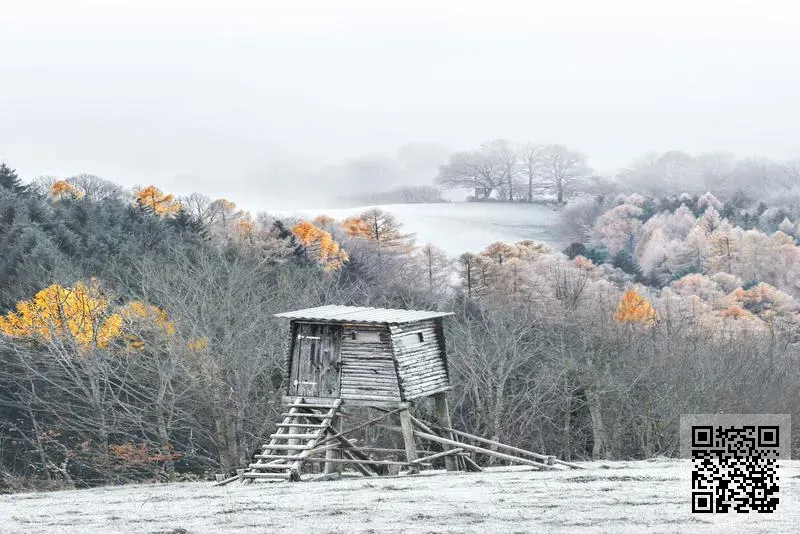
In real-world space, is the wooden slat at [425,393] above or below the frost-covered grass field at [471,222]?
below

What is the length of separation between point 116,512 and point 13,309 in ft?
96.9

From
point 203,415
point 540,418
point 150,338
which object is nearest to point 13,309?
point 150,338

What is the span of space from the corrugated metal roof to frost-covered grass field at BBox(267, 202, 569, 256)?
2875 inches

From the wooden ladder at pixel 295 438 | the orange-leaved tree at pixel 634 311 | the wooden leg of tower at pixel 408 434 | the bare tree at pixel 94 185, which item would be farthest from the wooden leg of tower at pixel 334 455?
the bare tree at pixel 94 185

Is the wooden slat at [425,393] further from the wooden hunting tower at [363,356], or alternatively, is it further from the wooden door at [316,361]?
the wooden door at [316,361]

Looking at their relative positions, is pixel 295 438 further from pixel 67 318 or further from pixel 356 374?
pixel 67 318

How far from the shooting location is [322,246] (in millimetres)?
81125

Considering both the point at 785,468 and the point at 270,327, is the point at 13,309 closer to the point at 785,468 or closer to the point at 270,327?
the point at 270,327

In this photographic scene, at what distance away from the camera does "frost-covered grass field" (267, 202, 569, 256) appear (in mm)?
104750

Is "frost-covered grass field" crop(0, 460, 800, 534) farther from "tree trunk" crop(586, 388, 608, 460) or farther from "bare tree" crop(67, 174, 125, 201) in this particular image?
"bare tree" crop(67, 174, 125, 201)

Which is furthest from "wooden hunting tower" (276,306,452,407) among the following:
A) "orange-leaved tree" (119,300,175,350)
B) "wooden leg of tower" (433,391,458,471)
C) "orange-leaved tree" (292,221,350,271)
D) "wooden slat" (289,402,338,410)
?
"orange-leaved tree" (292,221,350,271)

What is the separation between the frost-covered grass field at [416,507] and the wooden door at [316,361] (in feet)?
8.64

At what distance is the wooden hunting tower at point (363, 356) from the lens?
2489cm

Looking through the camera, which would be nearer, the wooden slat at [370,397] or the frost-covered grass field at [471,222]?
the wooden slat at [370,397]
